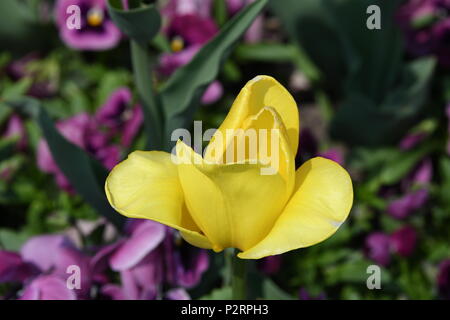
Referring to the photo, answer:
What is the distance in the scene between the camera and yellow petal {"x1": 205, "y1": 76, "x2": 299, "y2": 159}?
0.88 metres

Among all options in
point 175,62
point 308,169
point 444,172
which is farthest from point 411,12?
point 308,169

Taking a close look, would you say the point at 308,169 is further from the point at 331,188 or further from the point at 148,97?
the point at 148,97

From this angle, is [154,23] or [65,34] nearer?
[154,23]

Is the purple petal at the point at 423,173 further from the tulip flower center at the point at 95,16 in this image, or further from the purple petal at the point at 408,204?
the tulip flower center at the point at 95,16

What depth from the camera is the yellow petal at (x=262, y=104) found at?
2.90 ft

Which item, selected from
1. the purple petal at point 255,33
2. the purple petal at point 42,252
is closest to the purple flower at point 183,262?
the purple petal at point 42,252

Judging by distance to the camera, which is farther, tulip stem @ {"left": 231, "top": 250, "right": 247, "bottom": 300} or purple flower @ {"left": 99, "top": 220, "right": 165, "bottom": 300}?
purple flower @ {"left": 99, "top": 220, "right": 165, "bottom": 300}

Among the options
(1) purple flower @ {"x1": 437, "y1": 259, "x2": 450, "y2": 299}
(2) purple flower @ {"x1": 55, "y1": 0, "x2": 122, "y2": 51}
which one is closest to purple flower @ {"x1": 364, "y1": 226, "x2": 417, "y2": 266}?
(1) purple flower @ {"x1": 437, "y1": 259, "x2": 450, "y2": 299}

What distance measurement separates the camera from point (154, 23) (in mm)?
1217

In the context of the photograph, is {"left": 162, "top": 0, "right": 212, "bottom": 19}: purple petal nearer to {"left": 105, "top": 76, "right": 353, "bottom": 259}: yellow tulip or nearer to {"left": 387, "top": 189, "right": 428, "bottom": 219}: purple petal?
{"left": 387, "top": 189, "right": 428, "bottom": 219}: purple petal

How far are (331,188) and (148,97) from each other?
567mm

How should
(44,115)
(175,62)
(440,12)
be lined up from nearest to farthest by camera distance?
(44,115)
(175,62)
(440,12)

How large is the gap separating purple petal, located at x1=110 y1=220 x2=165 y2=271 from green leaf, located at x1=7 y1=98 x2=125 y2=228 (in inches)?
6.9
